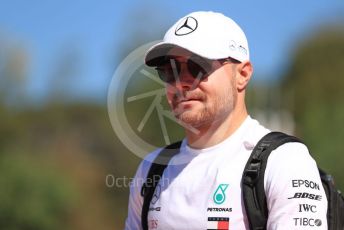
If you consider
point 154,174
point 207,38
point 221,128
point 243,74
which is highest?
point 207,38

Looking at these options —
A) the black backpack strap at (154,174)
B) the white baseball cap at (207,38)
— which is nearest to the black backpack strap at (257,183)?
the white baseball cap at (207,38)

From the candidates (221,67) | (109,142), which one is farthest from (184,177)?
(109,142)

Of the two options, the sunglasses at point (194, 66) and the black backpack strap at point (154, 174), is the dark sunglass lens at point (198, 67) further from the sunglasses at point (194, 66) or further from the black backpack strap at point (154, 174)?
the black backpack strap at point (154, 174)

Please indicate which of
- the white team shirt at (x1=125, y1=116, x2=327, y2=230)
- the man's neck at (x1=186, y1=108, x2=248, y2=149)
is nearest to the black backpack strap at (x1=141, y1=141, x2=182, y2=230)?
the white team shirt at (x1=125, y1=116, x2=327, y2=230)

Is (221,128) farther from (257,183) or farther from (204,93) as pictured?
(257,183)

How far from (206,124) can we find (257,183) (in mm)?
645

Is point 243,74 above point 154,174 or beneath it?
above

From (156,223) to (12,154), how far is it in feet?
108

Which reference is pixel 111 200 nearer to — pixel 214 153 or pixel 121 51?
pixel 121 51

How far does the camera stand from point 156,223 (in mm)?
4668

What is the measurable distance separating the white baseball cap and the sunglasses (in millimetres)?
35

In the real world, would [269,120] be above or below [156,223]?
below

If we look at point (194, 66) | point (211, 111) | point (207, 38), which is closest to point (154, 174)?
point (211, 111)

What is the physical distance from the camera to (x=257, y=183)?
4160 millimetres
